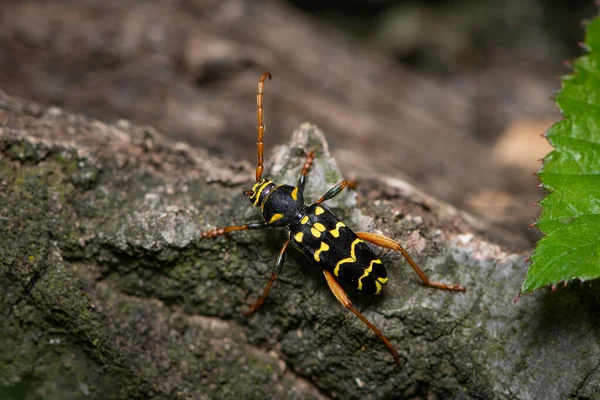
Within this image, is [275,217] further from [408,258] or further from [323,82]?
[323,82]

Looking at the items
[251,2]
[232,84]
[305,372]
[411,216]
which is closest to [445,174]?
[411,216]

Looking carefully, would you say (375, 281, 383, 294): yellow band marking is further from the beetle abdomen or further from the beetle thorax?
the beetle thorax

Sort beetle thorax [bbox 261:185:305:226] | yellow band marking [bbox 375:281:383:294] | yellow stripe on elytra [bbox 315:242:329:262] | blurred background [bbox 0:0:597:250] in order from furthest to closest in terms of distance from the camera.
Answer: blurred background [bbox 0:0:597:250]
beetle thorax [bbox 261:185:305:226]
yellow stripe on elytra [bbox 315:242:329:262]
yellow band marking [bbox 375:281:383:294]

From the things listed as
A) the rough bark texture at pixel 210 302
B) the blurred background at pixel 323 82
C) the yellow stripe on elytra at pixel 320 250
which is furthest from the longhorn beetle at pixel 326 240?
the blurred background at pixel 323 82

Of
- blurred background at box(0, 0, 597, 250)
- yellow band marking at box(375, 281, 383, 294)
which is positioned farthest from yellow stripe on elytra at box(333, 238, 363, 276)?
blurred background at box(0, 0, 597, 250)

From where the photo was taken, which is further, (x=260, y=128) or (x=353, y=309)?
(x=260, y=128)

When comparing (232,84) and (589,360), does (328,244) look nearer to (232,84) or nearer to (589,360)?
(589,360)

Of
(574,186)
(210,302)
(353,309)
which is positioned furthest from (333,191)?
(574,186)
